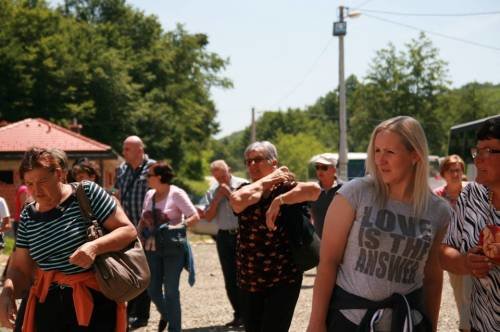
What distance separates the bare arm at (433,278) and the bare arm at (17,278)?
Result: 2.26 metres

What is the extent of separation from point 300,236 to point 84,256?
1.84 m

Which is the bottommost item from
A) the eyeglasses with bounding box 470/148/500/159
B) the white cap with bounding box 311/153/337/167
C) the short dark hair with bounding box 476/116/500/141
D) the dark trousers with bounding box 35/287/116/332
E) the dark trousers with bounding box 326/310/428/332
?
the dark trousers with bounding box 35/287/116/332

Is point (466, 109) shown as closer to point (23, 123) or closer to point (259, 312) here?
point (23, 123)

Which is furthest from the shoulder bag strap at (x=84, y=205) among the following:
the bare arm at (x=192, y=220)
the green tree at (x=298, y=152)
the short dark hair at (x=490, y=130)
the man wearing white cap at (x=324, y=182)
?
the green tree at (x=298, y=152)

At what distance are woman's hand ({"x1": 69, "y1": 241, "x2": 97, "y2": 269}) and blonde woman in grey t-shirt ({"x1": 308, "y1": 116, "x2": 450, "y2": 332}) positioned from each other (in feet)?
4.13

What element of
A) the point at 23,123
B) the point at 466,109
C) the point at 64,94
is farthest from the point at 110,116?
the point at 466,109

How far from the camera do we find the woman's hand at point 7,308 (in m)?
4.11

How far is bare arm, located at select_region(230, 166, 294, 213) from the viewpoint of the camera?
5113 millimetres

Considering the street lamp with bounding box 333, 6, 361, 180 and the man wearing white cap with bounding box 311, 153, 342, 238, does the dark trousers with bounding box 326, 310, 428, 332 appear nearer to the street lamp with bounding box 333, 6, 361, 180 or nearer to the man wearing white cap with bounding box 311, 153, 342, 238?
the man wearing white cap with bounding box 311, 153, 342, 238

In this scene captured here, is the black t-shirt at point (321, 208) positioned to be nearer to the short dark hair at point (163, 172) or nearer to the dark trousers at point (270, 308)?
the short dark hair at point (163, 172)

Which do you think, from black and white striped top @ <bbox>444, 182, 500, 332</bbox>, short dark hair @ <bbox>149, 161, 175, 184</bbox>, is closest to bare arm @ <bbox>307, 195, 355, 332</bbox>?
black and white striped top @ <bbox>444, 182, 500, 332</bbox>

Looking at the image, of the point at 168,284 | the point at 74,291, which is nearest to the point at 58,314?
the point at 74,291

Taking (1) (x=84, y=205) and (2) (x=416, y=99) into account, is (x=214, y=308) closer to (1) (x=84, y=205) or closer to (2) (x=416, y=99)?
(1) (x=84, y=205)

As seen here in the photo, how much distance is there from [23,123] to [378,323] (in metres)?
32.0
